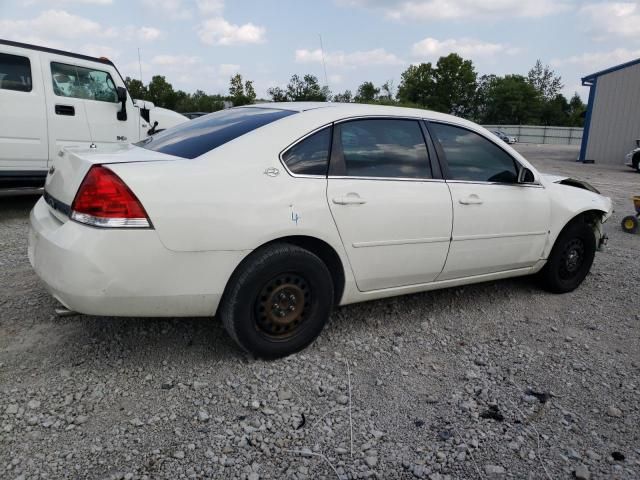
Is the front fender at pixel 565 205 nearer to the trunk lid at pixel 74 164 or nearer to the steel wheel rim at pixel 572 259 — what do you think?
the steel wheel rim at pixel 572 259

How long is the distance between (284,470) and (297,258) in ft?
3.66

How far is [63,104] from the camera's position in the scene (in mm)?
6750

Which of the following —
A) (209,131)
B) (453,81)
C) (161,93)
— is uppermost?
(453,81)

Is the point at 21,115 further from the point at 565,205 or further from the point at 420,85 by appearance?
the point at 420,85

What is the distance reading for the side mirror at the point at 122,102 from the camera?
739 centimetres

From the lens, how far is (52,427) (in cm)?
233

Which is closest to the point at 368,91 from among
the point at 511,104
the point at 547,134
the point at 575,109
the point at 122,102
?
the point at 547,134

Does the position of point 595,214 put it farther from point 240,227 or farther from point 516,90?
→ point 516,90

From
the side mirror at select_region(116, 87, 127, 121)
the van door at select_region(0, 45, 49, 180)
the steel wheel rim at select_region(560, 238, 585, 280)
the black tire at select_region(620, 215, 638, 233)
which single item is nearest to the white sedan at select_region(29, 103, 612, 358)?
the steel wheel rim at select_region(560, 238, 585, 280)

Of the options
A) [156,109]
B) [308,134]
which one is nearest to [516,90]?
[156,109]

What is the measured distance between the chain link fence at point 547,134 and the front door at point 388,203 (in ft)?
161

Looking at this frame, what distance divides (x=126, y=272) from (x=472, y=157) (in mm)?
2518

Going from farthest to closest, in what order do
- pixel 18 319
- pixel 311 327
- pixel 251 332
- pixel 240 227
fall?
pixel 18 319, pixel 311 327, pixel 251 332, pixel 240 227

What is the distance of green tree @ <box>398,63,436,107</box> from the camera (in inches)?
2785
